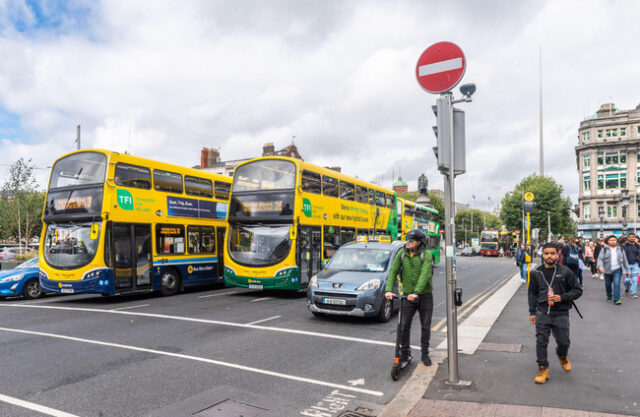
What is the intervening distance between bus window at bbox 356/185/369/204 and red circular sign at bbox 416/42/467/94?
12.8m

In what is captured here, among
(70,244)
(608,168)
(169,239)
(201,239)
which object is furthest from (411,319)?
(608,168)

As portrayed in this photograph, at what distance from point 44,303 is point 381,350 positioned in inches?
428

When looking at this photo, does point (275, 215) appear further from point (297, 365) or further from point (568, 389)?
point (568, 389)

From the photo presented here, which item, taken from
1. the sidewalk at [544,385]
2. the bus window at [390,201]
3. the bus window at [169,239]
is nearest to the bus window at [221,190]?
the bus window at [169,239]

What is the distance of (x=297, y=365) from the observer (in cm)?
671

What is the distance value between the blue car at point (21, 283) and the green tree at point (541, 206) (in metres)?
60.0

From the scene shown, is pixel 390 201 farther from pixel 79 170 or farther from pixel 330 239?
pixel 79 170

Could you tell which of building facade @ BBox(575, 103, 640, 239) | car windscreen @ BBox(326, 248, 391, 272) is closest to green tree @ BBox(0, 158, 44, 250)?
car windscreen @ BBox(326, 248, 391, 272)

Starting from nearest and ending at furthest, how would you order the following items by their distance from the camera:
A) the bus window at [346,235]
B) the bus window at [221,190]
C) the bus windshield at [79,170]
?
the bus windshield at [79,170]
the bus window at [346,235]
the bus window at [221,190]

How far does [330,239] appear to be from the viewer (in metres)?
16.2

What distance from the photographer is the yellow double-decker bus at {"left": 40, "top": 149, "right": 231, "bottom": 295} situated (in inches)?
519

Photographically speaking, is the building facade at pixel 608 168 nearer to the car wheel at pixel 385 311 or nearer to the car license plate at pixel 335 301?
the car wheel at pixel 385 311

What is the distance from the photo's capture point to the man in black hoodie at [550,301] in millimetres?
5660

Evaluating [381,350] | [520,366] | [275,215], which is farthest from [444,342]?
[275,215]
